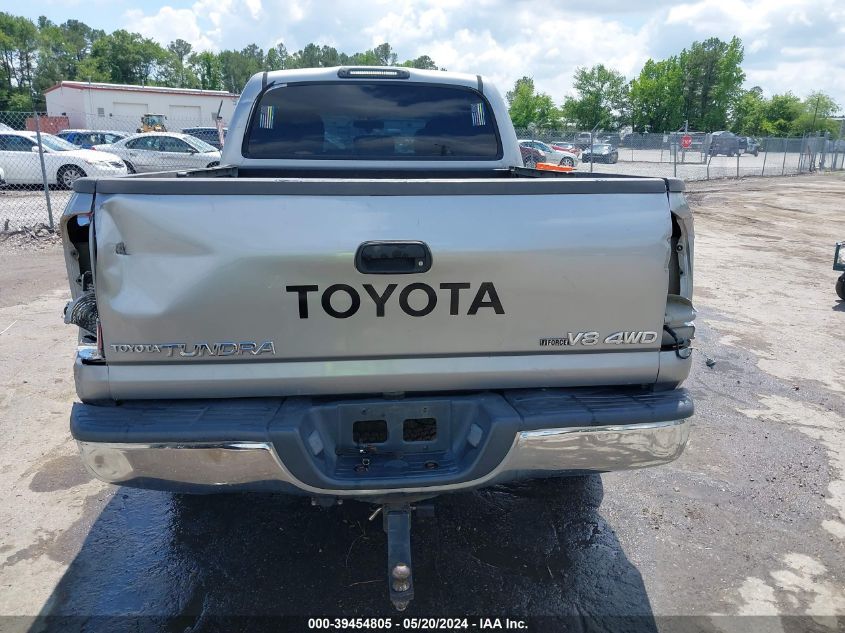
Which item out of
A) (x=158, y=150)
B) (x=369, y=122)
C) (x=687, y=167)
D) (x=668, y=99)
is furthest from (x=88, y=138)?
(x=668, y=99)

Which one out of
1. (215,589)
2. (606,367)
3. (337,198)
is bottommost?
(215,589)

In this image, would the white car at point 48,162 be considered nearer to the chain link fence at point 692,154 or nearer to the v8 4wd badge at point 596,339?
the v8 4wd badge at point 596,339

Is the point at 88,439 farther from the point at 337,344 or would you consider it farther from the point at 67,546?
the point at 67,546

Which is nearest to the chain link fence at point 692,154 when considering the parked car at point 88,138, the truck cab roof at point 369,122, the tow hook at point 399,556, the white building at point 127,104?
the parked car at point 88,138

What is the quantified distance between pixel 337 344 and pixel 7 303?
665 centimetres

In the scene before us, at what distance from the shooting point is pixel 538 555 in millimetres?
3062

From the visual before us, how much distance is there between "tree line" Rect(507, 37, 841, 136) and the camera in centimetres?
7638

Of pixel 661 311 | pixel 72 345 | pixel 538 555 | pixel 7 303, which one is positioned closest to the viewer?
pixel 661 311

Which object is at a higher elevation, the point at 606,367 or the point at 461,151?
the point at 461,151

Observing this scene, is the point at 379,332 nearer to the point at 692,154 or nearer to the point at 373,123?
the point at 373,123

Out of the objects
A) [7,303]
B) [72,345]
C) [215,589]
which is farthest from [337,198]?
[7,303]

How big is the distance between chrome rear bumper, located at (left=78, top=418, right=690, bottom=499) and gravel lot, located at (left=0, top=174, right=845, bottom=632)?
2.38 ft

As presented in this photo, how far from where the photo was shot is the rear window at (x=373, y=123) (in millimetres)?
4172

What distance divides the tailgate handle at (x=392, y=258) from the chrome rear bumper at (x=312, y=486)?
0.71 meters
